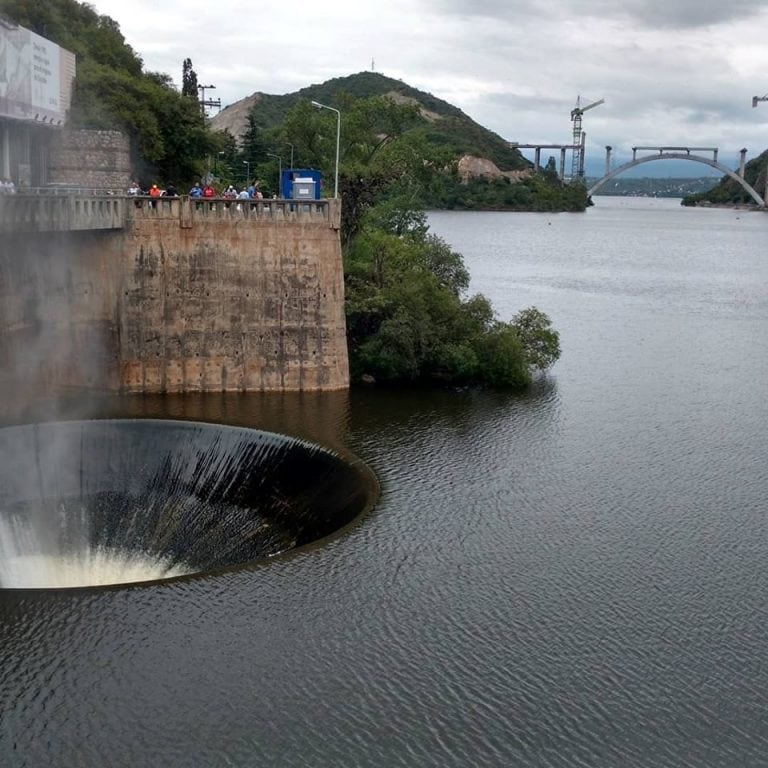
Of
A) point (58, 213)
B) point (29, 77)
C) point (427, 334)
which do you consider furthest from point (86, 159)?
point (427, 334)

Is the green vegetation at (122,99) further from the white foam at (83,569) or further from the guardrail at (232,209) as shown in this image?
the white foam at (83,569)

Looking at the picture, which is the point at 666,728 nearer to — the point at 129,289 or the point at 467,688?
the point at 467,688

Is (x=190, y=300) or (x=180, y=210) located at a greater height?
(x=180, y=210)

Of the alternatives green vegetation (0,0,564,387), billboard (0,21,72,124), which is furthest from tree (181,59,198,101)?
billboard (0,21,72,124)

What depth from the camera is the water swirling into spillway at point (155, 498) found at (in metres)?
26.3

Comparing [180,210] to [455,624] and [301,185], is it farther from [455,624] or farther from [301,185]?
[455,624]

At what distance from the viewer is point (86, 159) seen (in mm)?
47312

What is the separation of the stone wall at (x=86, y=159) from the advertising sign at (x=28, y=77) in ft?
4.21

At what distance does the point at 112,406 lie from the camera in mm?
37188

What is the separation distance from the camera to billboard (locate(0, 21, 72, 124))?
1576 inches

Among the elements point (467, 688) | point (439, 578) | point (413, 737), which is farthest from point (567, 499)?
point (413, 737)

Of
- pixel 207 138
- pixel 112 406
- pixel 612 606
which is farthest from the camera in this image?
pixel 207 138

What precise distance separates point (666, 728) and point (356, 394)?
24374 millimetres

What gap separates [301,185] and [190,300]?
7.13 meters
